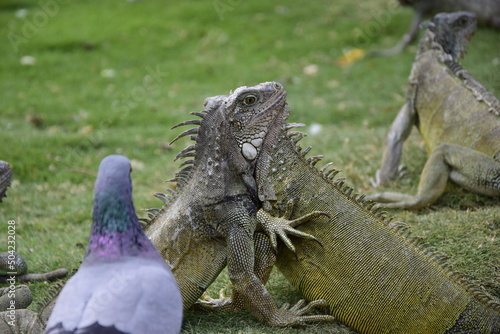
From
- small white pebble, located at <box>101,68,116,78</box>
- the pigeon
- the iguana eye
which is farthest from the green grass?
the iguana eye

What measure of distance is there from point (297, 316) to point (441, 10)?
29.1 feet

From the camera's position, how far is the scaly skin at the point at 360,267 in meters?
3.76

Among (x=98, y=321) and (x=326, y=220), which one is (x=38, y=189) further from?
(x=98, y=321)

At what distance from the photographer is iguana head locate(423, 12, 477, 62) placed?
21.7 feet

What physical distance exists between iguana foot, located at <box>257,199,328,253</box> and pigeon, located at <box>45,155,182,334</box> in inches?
43.2

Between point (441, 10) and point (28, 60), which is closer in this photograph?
point (441, 10)

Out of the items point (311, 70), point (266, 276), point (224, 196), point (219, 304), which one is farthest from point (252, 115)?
point (311, 70)

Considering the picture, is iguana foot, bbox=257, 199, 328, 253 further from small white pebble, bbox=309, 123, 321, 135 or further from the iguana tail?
small white pebble, bbox=309, 123, 321, 135

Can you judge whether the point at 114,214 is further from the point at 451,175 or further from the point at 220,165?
the point at 451,175

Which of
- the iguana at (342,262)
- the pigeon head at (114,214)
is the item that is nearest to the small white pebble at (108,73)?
the iguana at (342,262)

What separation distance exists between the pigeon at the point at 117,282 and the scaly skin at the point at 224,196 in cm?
95

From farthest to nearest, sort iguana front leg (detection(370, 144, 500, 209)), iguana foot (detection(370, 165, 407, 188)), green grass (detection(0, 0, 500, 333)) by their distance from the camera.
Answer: iguana foot (detection(370, 165, 407, 188)) < green grass (detection(0, 0, 500, 333)) < iguana front leg (detection(370, 144, 500, 209))

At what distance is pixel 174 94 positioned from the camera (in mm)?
10664

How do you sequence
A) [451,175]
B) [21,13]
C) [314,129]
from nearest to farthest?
[451,175] → [314,129] → [21,13]
